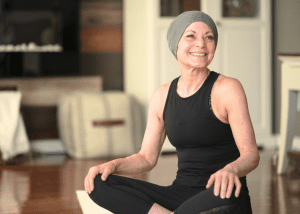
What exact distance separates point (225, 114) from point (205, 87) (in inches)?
4.0

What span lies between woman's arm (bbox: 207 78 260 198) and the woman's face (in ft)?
0.32

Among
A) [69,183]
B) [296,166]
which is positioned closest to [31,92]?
[69,183]

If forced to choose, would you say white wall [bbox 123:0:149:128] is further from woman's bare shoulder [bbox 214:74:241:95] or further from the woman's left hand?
the woman's left hand

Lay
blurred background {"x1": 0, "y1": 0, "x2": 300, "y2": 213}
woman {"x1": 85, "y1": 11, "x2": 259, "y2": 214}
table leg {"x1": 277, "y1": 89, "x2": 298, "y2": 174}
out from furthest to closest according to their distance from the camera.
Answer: blurred background {"x1": 0, "y1": 0, "x2": 300, "y2": 213}
table leg {"x1": 277, "y1": 89, "x2": 298, "y2": 174}
woman {"x1": 85, "y1": 11, "x2": 259, "y2": 214}

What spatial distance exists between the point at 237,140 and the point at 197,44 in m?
0.30

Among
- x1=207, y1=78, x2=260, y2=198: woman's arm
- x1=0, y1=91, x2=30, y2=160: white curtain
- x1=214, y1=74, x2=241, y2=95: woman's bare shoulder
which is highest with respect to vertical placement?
x1=214, y1=74, x2=241, y2=95: woman's bare shoulder

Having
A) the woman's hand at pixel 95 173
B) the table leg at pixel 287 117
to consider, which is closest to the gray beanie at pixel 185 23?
the woman's hand at pixel 95 173

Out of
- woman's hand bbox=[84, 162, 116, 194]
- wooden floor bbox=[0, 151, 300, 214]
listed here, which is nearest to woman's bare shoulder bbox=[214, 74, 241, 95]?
woman's hand bbox=[84, 162, 116, 194]

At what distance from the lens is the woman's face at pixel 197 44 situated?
1243mm

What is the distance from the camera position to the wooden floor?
6.47 feet

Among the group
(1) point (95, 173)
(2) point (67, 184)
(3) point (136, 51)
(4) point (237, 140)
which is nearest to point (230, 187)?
(4) point (237, 140)

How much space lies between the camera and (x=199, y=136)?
4.07 feet

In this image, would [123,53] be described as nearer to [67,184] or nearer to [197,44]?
[67,184]

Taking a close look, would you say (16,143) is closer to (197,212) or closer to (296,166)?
(296,166)
